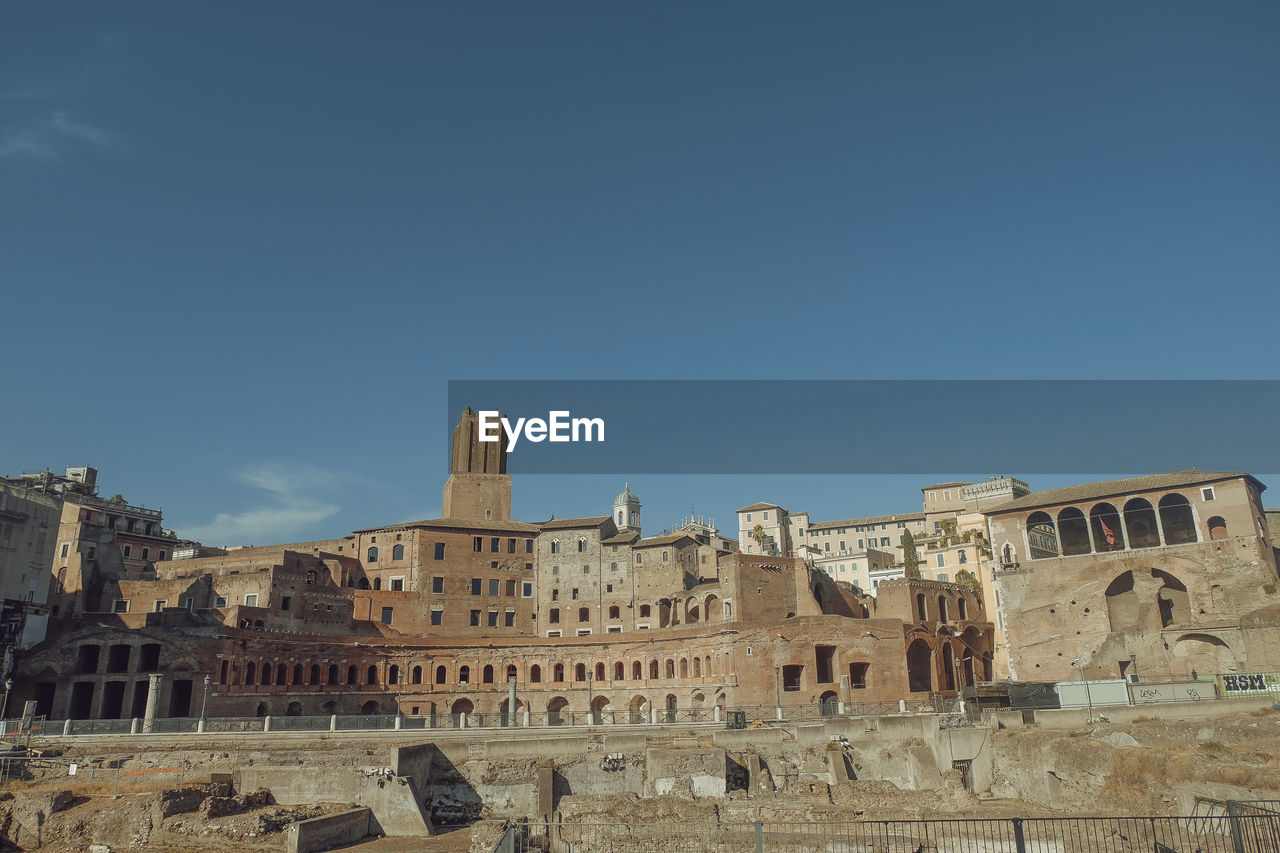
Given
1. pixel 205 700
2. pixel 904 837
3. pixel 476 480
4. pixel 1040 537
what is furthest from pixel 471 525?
pixel 904 837

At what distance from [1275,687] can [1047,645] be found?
21363mm

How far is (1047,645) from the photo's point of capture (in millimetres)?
56125

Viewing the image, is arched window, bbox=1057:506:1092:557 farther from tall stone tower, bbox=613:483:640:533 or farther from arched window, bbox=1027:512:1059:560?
tall stone tower, bbox=613:483:640:533

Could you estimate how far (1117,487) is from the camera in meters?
56.2

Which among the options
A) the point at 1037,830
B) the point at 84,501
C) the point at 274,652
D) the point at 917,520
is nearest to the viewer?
the point at 1037,830

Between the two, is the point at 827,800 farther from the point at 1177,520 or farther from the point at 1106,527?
the point at 1177,520

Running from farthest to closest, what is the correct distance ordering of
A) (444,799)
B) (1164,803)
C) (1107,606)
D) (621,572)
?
1. (621,572)
2. (1107,606)
3. (444,799)
4. (1164,803)

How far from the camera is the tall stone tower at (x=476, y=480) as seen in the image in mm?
81438

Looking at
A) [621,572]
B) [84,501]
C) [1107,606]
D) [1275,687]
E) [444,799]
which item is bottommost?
[444,799]

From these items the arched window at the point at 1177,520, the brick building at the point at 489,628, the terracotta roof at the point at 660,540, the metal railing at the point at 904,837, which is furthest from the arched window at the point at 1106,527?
the metal railing at the point at 904,837

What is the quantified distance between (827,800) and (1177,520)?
35.3m

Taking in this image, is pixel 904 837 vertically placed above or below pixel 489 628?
below

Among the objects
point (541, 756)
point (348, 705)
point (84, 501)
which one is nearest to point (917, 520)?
point (348, 705)

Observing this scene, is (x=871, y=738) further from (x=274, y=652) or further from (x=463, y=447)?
(x=463, y=447)
